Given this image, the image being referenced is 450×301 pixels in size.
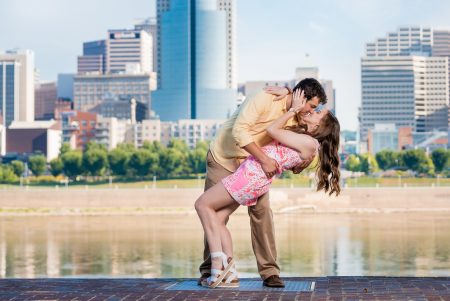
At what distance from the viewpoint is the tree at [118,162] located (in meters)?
108

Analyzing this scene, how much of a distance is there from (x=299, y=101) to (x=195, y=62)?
177 m

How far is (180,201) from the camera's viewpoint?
77312 mm

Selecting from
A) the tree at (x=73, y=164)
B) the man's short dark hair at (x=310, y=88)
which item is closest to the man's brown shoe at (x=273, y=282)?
the man's short dark hair at (x=310, y=88)

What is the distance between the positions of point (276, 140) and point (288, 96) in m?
0.41

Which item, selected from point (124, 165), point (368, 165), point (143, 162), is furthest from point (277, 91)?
point (368, 165)

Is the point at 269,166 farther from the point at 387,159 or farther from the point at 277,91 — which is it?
the point at 387,159

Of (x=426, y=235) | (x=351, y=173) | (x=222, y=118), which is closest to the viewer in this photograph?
(x=426, y=235)

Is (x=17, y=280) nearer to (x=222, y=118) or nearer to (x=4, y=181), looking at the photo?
(x=4, y=181)

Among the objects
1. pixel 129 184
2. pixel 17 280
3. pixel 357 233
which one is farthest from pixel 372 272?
pixel 129 184

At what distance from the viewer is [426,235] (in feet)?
146

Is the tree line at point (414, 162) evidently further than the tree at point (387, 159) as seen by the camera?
No

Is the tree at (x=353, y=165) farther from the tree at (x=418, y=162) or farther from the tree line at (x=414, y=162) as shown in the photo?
the tree at (x=418, y=162)

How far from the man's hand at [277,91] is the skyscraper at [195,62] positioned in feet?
571

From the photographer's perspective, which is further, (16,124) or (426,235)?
(16,124)
